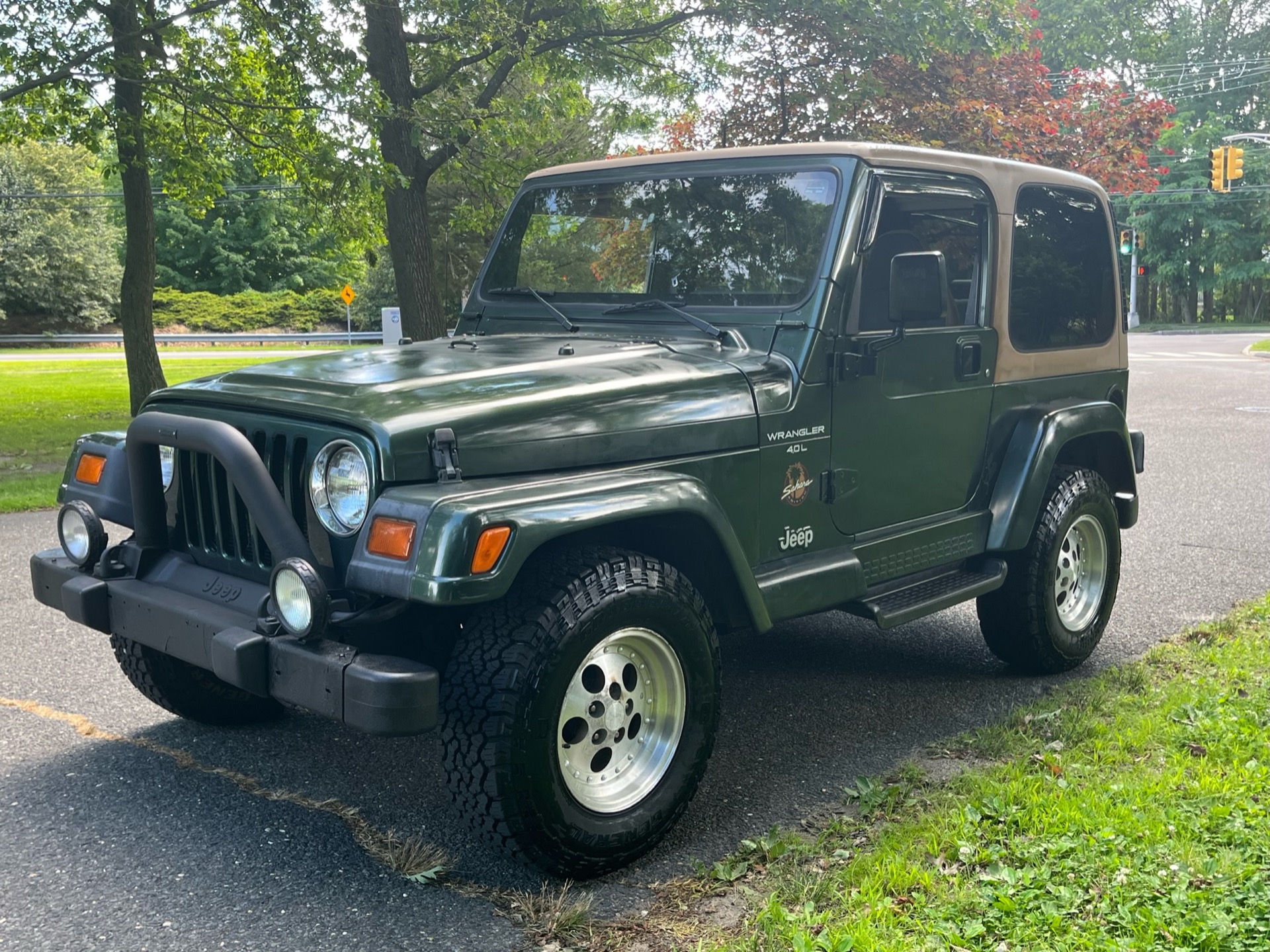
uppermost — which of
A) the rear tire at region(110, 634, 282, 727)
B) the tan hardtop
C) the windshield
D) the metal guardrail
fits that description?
the metal guardrail

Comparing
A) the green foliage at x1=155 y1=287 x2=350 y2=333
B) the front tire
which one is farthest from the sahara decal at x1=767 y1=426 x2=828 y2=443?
the green foliage at x1=155 y1=287 x2=350 y2=333

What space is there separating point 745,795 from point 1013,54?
62.2 feet

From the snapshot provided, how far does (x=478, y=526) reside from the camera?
2.79m

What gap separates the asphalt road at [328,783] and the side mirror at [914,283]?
4.98 feet

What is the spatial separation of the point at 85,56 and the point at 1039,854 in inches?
478

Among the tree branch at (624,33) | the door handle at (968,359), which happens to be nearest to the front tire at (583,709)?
the door handle at (968,359)

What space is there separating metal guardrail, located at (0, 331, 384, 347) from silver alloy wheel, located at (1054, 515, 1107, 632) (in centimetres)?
3705

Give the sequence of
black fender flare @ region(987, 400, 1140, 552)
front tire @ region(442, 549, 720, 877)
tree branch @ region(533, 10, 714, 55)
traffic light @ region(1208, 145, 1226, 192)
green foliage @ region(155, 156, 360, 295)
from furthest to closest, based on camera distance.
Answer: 1. green foliage @ region(155, 156, 360, 295)
2. traffic light @ region(1208, 145, 1226, 192)
3. tree branch @ region(533, 10, 714, 55)
4. black fender flare @ region(987, 400, 1140, 552)
5. front tire @ region(442, 549, 720, 877)

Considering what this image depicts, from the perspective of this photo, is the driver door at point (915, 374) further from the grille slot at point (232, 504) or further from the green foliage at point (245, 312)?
the green foliage at point (245, 312)

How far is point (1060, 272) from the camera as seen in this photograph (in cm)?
495

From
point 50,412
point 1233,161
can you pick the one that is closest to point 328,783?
point 50,412

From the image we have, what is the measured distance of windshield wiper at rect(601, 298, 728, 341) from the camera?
12.9ft

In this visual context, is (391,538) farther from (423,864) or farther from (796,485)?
(796,485)

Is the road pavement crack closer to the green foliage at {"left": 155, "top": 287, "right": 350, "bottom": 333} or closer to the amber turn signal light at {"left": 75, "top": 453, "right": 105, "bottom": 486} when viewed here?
the amber turn signal light at {"left": 75, "top": 453, "right": 105, "bottom": 486}
